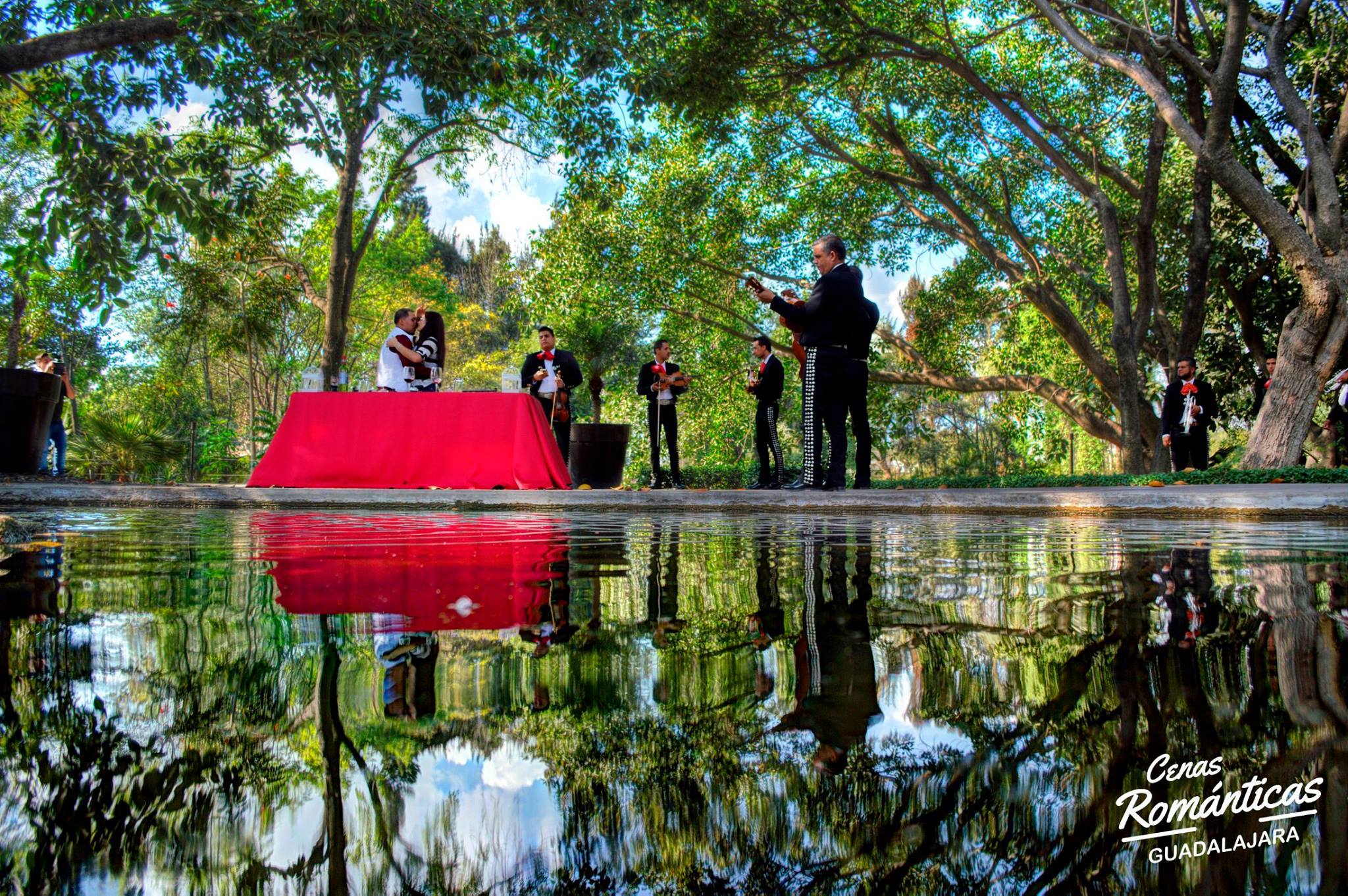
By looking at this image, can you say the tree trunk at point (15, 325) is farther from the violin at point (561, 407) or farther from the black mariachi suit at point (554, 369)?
the violin at point (561, 407)

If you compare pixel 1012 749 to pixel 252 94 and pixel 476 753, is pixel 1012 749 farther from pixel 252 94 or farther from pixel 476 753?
pixel 252 94

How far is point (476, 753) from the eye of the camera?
2.52 ft

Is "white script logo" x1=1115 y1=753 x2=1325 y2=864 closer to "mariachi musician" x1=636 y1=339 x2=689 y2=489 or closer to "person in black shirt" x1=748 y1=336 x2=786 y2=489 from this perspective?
"person in black shirt" x1=748 y1=336 x2=786 y2=489

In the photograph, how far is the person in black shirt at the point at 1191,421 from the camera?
43.4 ft

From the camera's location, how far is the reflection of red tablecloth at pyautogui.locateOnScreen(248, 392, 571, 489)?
8945 millimetres

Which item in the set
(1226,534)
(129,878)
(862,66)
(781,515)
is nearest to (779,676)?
(129,878)

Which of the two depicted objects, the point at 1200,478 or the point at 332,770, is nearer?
the point at 332,770

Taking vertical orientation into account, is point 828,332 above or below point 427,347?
below

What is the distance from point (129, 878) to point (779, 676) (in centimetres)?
71

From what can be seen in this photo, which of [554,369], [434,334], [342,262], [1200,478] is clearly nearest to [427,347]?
[434,334]

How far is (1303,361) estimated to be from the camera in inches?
462

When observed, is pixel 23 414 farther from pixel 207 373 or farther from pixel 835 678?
pixel 207 373

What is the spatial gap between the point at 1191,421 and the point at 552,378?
998cm

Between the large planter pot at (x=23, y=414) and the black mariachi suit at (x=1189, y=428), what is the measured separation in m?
15.5
